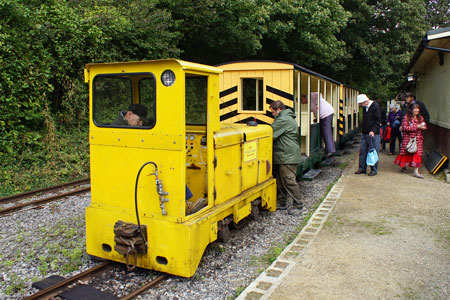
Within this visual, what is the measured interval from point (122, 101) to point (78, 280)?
2022 millimetres

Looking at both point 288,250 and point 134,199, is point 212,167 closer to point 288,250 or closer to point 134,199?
point 134,199

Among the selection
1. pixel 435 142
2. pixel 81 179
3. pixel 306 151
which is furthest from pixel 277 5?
pixel 81 179

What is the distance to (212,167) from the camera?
475 cm

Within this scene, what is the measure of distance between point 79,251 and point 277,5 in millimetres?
14204

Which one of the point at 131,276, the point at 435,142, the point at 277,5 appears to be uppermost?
the point at 277,5

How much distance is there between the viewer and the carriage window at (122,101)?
14.9 feet

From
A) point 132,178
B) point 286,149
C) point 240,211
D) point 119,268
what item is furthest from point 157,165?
point 286,149

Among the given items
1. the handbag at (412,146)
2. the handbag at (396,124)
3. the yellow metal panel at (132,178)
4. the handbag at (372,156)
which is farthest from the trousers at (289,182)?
the handbag at (396,124)

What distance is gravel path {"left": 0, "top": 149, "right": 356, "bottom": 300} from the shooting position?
4246 mm

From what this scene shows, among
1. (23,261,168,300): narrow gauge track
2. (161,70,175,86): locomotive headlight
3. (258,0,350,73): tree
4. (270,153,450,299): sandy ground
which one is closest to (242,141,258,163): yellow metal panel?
(270,153,450,299): sandy ground

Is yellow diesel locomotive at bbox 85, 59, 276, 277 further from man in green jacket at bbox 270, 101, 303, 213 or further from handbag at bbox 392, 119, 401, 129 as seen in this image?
handbag at bbox 392, 119, 401, 129

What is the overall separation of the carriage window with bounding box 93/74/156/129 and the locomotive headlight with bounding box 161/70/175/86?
0.90ft

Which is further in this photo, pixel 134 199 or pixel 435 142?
pixel 435 142

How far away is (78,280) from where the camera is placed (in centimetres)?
435
